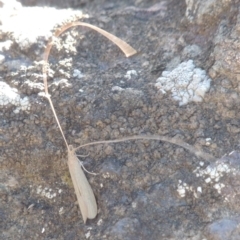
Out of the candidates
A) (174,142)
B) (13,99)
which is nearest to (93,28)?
(13,99)

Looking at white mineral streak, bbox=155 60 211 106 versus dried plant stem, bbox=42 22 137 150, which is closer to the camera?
white mineral streak, bbox=155 60 211 106

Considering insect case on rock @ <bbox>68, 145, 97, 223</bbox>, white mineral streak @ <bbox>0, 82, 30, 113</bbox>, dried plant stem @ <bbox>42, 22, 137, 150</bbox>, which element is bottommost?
insect case on rock @ <bbox>68, 145, 97, 223</bbox>

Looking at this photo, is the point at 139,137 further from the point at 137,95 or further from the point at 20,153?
the point at 20,153

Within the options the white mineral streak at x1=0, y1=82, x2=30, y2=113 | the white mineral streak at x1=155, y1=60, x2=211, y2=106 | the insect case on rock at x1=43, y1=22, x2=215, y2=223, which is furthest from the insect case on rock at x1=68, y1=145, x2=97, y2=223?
the white mineral streak at x1=155, y1=60, x2=211, y2=106

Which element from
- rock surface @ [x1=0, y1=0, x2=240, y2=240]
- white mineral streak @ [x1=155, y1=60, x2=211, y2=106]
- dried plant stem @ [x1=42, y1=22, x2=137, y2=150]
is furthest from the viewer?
dried plant stem @ [x1=42, y1=22, x2=137, y2=150]

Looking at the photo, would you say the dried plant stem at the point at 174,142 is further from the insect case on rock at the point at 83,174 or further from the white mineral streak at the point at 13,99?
the white mineral streak at the point at 13,99

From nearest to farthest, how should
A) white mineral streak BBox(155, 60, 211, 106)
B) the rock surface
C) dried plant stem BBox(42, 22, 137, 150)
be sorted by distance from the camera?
the rock surface < white mineral streak BBox(155, 60, 211, 106) < dried plant stem BBox(42, 22, 137, 150)

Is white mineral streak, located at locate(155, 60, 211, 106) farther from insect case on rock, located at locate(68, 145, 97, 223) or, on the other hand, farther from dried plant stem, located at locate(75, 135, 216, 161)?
insect case on rock, located at locate(68, 145, 97, 223)
